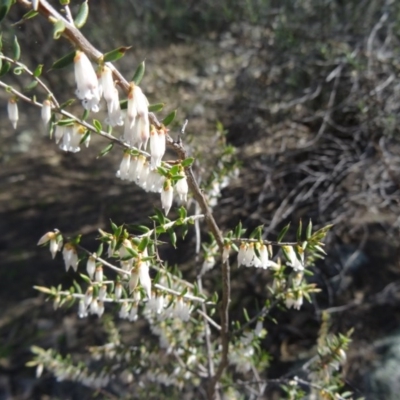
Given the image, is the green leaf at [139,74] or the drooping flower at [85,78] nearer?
the drooping flower at [85,78]

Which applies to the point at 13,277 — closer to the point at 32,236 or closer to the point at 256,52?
the point at 32,236

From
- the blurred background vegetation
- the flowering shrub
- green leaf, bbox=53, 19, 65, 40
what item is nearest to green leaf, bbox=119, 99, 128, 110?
the flowering shrub

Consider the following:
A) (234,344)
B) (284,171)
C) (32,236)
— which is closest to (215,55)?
(284,171)

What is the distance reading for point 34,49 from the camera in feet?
20.1

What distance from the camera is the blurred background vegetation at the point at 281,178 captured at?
358 centimetres

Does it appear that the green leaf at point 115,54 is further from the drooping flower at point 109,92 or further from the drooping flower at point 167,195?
the drooping flower at point 167,195

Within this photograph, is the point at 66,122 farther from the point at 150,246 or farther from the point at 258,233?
the point at 258,233

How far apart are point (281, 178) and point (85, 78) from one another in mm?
3116

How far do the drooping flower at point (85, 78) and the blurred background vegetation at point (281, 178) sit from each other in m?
1.52

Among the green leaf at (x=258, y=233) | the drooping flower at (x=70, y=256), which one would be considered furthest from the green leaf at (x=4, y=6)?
the green leaf at (x=258, y=233)

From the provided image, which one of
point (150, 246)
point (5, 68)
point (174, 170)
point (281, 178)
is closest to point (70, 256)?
point (150, 246)

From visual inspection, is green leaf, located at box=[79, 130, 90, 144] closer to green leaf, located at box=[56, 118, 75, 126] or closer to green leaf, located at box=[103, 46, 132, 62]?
green leaf, located at box=[56, 118, 75, 126]

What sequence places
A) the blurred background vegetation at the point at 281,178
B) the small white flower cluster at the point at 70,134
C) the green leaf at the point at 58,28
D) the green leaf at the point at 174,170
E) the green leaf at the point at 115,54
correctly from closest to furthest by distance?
the green leaf at the point at 58,28, the green leaf at the point at 115,54, the green leaf at the point at 174,170, the small white flower cluster at the point at 70,134, the blurred background vegetation at the point at 281,178

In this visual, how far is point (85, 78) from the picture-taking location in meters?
1.23
